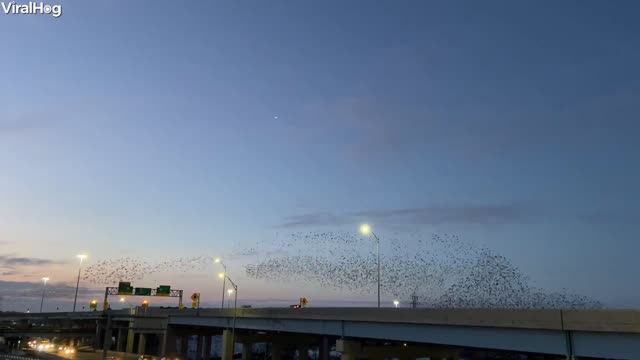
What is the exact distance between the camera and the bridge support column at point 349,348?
51562mm

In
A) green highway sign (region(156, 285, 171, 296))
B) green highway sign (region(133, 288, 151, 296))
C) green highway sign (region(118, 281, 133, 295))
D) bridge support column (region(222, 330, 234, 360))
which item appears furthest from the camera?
green highway sign (region(156, 285, 171, 296))

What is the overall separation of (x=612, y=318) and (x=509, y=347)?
26.8 feet

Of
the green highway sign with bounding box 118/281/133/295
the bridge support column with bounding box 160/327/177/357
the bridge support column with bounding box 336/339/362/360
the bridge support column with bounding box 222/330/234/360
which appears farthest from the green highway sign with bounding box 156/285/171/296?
the bridge support column with bounding box 336/339/362/360

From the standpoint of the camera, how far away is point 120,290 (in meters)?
113

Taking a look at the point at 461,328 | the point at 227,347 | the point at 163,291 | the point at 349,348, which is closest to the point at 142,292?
the point at 163,291

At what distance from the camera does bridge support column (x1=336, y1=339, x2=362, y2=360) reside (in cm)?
5156

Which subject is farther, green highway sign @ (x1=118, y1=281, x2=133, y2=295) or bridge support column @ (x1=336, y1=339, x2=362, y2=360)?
green highway sign @ (x1=118, y1=281, x2=133, y2=295)

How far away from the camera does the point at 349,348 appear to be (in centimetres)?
5209

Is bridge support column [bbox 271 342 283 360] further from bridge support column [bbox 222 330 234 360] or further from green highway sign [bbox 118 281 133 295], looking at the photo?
green highway sign [bbox 118 281 133 295]

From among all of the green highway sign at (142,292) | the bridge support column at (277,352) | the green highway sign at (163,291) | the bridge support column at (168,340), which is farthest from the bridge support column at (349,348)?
the green highway sign at (142,292)

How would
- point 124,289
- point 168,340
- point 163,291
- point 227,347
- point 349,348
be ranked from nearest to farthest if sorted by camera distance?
1. point 349,348
2. point 227,347
3. point 168,340
4. point 124,289
5. point 163,291

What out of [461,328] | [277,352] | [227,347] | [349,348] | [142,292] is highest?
[142,292]

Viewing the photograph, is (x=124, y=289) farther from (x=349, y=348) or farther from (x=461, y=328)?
(x=461, y=328)

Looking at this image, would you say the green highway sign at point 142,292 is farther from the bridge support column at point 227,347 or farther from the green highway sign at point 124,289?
the bridge support column at point 227,347
